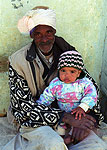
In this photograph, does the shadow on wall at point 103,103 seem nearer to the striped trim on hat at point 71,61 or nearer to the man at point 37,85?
the man at point 37,85

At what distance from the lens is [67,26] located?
386 centimetres

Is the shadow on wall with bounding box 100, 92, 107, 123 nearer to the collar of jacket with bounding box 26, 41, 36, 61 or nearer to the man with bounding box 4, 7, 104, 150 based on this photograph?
the man with bounding box 4, 7, 104, 150

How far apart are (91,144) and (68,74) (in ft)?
2.50

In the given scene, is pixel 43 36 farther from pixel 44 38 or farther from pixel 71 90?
pixel 71 90

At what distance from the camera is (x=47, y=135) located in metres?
2.67

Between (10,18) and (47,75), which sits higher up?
(10,18)

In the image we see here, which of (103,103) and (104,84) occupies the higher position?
(104,84)

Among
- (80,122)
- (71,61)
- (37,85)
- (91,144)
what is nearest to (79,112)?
(80,122)

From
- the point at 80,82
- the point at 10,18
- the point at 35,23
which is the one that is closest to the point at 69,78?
the point at 80,82

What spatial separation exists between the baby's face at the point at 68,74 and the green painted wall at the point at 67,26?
3.63 feet

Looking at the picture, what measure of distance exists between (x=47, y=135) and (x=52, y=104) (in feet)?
2.29

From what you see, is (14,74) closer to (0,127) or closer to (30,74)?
(30,74)

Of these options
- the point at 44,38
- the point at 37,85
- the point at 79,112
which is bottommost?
the point at 79,112

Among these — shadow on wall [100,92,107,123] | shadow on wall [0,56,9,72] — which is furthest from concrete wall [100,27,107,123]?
shadow on wall [0,56,9,72]
